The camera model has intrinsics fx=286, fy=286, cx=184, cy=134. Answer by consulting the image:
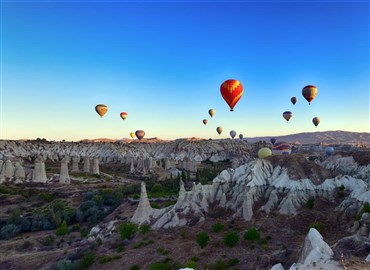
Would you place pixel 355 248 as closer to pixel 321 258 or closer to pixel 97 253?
pixel 321 258

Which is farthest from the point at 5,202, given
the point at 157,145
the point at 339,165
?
the point at 157,145

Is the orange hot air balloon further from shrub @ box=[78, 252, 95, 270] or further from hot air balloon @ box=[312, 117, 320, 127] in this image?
hot air balloon @ box=[312, 117, 320, 127]

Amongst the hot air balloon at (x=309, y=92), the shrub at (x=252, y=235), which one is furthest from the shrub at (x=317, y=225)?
the hot air balloon at (x=309, y=92)

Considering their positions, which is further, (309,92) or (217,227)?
(309,92)

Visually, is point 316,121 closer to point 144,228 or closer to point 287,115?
point 287,115

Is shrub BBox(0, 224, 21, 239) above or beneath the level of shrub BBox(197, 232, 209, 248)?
beneath

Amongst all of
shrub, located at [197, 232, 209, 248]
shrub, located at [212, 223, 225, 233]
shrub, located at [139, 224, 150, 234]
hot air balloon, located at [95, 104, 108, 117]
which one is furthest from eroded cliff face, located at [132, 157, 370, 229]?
hot air balloon, located at [95, 104, 108, 117]

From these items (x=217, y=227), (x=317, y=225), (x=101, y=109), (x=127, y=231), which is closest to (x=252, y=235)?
(x=217, y=227)

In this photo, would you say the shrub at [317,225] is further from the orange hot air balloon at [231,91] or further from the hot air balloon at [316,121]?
the hot air balloon at [316,121]
